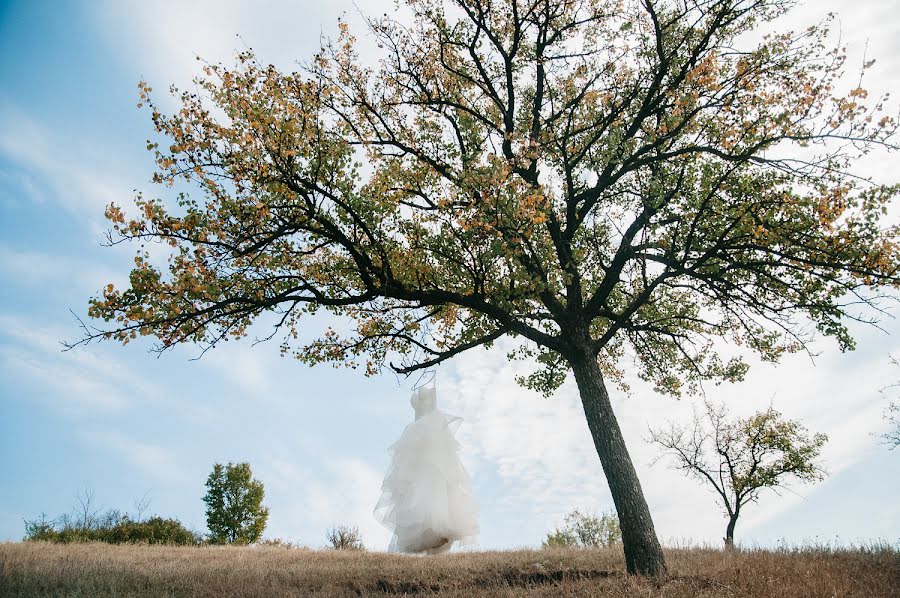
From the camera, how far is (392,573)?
434 inches

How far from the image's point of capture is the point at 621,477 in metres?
10.7

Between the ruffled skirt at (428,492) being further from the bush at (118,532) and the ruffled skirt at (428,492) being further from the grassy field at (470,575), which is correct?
the bush at (118,532)

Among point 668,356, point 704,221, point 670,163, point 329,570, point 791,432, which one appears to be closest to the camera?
point 329,570

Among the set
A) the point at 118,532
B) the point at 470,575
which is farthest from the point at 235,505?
the point at 470,575

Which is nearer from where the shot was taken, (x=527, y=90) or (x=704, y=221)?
(x=704, y=221)

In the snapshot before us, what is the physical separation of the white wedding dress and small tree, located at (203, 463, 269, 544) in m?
25.0

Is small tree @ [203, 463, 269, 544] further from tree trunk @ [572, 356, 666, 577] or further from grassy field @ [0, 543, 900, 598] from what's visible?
tree trunk @ [572, 356, 666, 577]

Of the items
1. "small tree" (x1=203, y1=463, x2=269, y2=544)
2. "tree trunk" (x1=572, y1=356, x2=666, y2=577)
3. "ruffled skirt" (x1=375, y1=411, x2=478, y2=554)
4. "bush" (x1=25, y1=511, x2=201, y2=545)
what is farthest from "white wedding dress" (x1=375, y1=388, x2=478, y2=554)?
"small tree" (x1=203, y1=463, x2=269, y2=544)

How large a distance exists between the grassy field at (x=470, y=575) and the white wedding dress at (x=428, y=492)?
2.71 ft

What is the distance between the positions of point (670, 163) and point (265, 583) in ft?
42.6

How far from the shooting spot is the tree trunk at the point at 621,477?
10117 millimetres

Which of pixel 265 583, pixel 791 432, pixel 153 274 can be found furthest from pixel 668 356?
pixel 791 432

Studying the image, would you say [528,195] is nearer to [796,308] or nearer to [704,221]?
[704,221]

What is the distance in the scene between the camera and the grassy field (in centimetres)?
888
